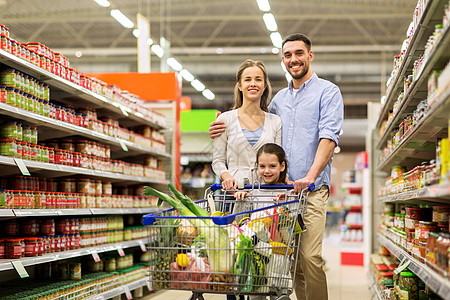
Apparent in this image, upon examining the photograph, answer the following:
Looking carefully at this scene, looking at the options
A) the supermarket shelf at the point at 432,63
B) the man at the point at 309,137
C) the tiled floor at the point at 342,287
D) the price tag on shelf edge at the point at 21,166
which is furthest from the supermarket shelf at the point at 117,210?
the supermarket shelf at the point at 432,63

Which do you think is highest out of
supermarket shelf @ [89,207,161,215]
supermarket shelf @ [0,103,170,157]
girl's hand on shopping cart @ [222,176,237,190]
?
supermarket shelf @ [0,103,170,157]

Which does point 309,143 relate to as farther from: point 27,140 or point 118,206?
point 118,206

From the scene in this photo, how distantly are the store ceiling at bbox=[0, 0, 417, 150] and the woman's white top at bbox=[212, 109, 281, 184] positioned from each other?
30.7ft

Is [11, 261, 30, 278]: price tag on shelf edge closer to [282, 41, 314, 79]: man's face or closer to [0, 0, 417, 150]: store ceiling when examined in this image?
[282, 41, 314, 79]: man's face

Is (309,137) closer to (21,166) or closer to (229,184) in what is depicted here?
(229,184)

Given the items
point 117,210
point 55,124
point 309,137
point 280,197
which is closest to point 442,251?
point 280,197

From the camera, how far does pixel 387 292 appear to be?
13.5 feet

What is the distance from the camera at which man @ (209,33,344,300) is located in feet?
10.2

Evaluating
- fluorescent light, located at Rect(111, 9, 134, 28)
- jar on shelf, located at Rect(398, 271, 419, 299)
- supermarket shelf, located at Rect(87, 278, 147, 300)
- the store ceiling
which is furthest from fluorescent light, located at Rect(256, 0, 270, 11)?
jar on shelf, located at Rect(398, 271, 419, 299)

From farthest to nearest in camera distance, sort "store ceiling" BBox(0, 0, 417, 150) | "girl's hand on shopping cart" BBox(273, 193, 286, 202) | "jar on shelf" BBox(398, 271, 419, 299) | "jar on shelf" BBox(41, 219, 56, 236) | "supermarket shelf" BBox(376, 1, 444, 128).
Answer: "store ceiling" BBox(0, 0, 417, 150), "jar on shelf" BBox(41, 219, 56, 236), "jar on shelf" BBox(398, 271, 419, 299), "girl's hand on shopping cart" BBox(273, 193, 286, 202), "supermarket shelf" BBox(376, 1, 444, 128)

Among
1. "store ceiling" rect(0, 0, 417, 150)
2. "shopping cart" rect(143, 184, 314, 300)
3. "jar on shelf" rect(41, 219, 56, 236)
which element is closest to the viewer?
"shopping cart" rect(143, 184, 314, 300)

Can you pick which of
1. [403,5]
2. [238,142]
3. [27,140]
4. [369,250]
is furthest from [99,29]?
[238,142]

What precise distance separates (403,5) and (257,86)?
11.5m

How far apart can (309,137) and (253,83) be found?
451 millimetres
